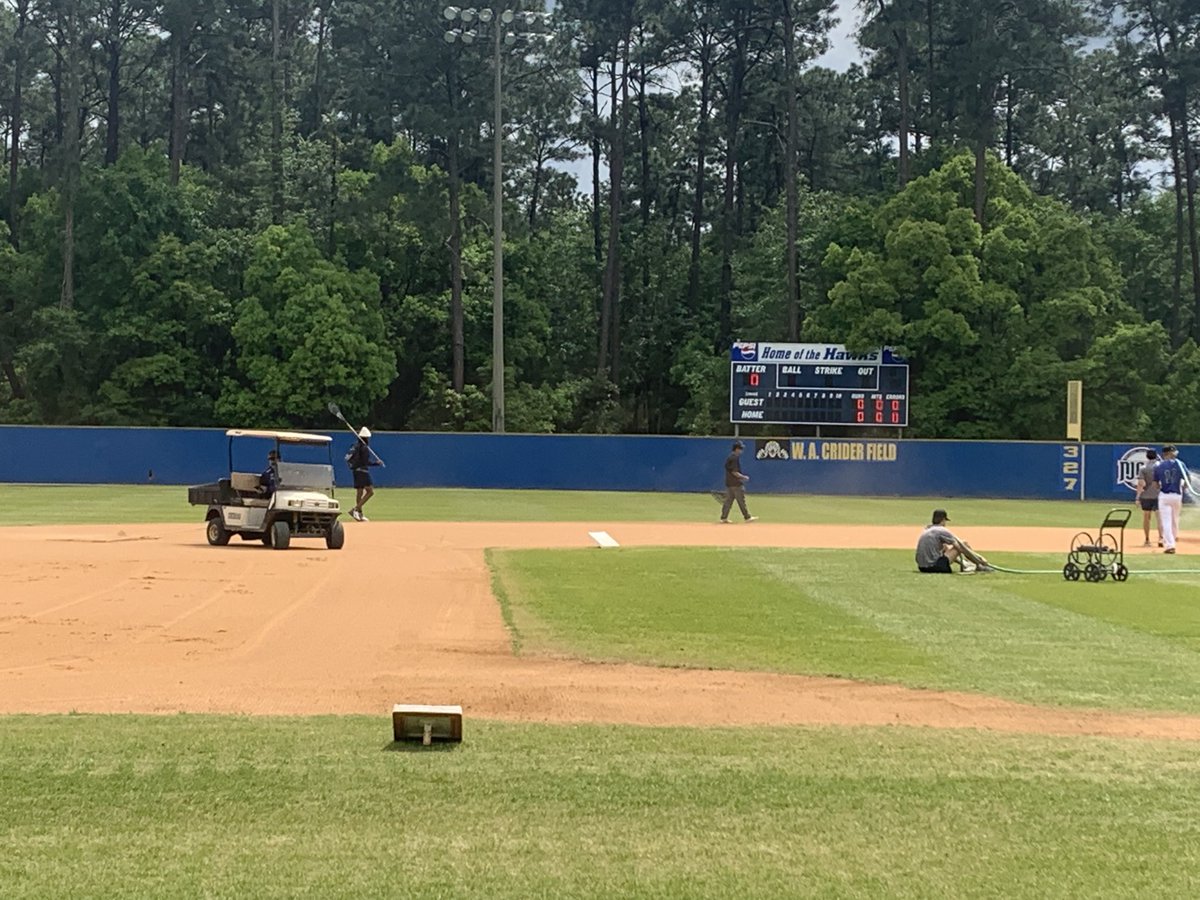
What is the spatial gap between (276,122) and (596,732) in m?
63.2

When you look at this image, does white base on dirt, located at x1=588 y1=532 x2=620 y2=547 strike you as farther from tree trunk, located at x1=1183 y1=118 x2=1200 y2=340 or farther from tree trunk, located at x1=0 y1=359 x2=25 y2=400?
tree trunk, located at x1=1183 y1=118 x2=1200 y2=340

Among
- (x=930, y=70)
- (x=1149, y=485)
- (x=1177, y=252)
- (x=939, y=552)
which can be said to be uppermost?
(x=930, y=70)

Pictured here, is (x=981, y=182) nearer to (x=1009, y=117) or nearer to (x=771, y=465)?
(x=1009, y=117)

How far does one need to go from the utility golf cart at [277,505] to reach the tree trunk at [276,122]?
43956 millimetres

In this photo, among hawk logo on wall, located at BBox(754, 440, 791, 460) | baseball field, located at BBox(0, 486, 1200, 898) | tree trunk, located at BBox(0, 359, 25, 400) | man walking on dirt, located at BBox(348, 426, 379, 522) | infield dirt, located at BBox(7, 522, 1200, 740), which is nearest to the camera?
baseball field, located at BBox(0, 486, 1200, 898)

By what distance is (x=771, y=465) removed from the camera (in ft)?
150

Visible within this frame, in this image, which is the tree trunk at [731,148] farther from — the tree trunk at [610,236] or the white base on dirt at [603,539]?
the white base on dirt at [603,539]

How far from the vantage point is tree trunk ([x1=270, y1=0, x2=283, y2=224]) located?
63.2 meters

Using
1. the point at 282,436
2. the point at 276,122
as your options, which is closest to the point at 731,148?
the point at 276,122

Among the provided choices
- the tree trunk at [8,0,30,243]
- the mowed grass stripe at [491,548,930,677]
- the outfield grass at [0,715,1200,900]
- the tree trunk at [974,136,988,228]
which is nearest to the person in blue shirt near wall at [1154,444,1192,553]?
the mowed grass stripe at [491,548,930,677]

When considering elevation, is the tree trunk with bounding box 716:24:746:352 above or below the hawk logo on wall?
above

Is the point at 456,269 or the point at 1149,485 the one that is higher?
the point at 456,269

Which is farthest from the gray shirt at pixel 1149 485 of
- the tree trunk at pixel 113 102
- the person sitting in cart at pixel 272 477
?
the tree trunk at pixel 113 102

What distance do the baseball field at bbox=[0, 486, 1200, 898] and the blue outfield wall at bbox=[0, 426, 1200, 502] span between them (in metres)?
26.9
